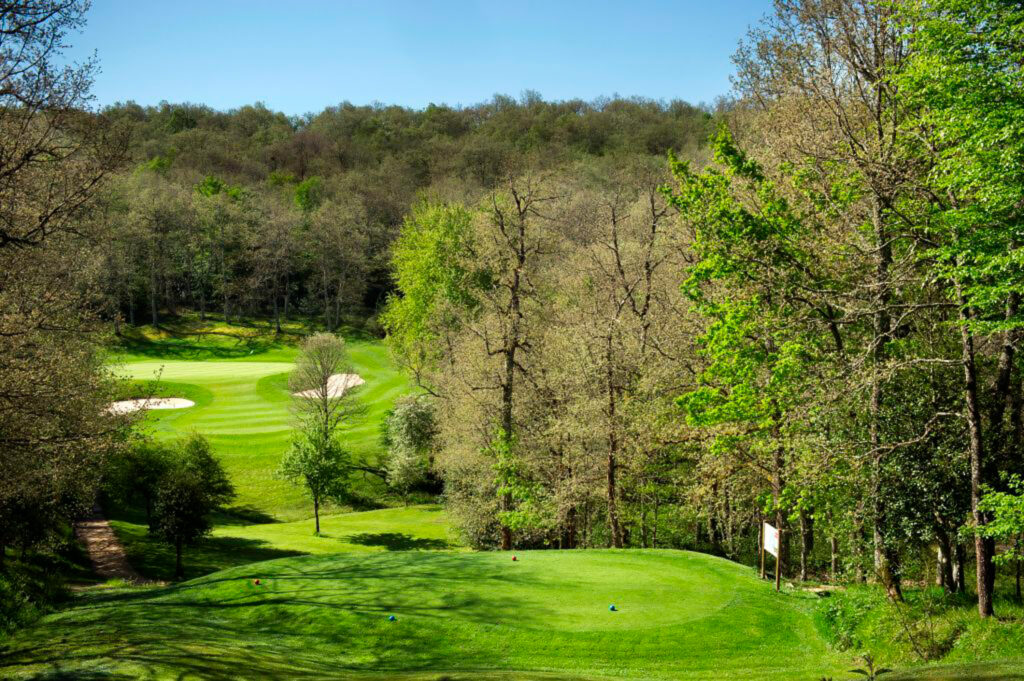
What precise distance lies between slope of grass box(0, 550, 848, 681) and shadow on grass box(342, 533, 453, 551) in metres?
21.0

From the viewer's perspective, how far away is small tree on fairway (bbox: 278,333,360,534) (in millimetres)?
40594

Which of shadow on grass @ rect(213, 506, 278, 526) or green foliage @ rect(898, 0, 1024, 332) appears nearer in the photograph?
green foliage @ rect(898, 0, 1024, 332)

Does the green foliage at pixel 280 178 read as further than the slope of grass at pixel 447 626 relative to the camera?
Yes

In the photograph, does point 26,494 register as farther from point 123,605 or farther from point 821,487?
point 821,487

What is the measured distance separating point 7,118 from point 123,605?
31.9 ft

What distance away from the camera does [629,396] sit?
1058 inches

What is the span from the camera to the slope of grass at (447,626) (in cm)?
1084

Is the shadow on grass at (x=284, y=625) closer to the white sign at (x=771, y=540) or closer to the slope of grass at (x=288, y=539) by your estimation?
the white sign at (x=771, y=540)

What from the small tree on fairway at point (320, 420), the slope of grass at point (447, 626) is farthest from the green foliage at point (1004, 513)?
the small tree on fairway at point (320, 420)

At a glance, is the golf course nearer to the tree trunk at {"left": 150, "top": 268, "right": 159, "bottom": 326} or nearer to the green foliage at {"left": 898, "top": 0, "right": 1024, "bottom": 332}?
the green foliage at {"left": 898, "top": 0, "right": 1024, "bottom": 332}

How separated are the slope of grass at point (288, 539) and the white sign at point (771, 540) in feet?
78.5

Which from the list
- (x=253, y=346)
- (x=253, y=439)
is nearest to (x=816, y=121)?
(x=253, y=439)

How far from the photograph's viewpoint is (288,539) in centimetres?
3697

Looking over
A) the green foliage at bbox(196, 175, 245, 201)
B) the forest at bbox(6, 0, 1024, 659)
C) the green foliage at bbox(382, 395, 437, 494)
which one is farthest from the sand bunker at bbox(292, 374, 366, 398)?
the green foliage at bbox(196, 175, 245, 201)
